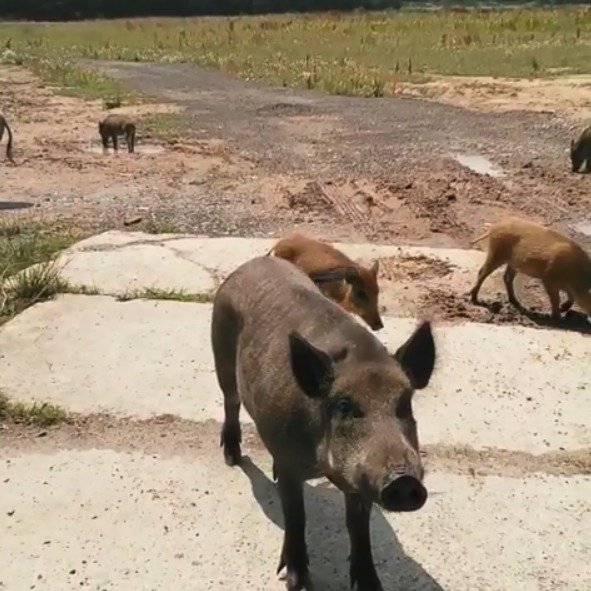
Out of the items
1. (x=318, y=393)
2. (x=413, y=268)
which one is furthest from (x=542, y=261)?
(x=318, y=393)

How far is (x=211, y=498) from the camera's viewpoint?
4.22m

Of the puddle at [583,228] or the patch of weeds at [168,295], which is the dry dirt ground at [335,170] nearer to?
the puddle at [583,228]

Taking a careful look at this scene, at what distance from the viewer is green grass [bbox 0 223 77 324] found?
650 cm

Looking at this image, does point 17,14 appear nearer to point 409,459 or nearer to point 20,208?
point 20,208

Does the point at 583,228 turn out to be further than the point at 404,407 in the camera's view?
Yes

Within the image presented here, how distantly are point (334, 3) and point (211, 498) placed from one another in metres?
75.6

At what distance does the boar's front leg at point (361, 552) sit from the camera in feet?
11.4

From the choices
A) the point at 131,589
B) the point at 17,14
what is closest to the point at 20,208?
the point at 131,589

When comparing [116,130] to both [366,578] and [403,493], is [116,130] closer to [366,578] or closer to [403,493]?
[366,578]

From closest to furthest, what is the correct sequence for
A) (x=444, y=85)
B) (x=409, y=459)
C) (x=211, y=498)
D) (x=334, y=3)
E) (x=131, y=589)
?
(x=409, y=459), (x=131, y=589), (x=211, y=498), (x=444, y=85), (x=334, y=3)

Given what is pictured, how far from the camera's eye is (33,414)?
16.3 feet

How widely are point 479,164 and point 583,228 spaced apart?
322 centimetres

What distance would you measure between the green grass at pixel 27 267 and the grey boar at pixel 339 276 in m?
1.58

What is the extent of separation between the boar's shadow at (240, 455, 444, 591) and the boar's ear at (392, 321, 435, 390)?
863mm
